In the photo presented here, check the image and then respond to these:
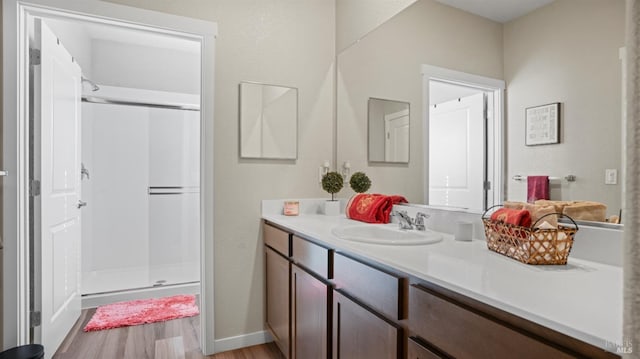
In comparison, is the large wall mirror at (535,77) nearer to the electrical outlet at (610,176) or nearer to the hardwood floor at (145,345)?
the electrical outlet at (610,176)

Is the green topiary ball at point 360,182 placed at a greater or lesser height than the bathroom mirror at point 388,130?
lesser

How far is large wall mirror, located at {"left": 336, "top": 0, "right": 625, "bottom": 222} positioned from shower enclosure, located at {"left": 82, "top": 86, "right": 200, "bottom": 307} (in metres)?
2.71

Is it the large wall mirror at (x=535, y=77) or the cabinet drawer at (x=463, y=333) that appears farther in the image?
the large wall mirror at (x=535, y=77)

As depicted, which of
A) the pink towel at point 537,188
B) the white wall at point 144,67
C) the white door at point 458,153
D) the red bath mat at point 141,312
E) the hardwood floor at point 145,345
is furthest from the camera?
the white wall at point 144,67

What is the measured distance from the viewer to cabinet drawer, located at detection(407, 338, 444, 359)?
88 cm

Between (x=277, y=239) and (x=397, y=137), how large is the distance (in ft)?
3.00

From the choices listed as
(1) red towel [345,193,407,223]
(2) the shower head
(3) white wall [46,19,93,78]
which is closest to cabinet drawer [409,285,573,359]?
(1) red towel [345,193,407,223]

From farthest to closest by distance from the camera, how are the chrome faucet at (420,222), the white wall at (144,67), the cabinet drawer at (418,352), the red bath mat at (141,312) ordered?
1. the white wall at (144,67)
2. the red bath mat at (141,312)
3. the chrome faucet at (420,222)
4. the cabinet drawer at (418,352)

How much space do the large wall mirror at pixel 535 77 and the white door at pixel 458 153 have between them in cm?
4

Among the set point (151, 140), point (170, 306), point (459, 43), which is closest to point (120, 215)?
point (151, 140)

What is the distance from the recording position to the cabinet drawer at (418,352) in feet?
2.89

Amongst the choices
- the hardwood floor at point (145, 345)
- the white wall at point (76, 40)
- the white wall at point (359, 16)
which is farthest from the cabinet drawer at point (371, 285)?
the white wall at point (76, 40)

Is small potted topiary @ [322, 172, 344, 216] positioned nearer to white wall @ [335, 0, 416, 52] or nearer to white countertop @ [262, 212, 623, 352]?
white wall @ [335, 0, 416, 52]

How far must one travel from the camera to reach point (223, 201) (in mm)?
2201
